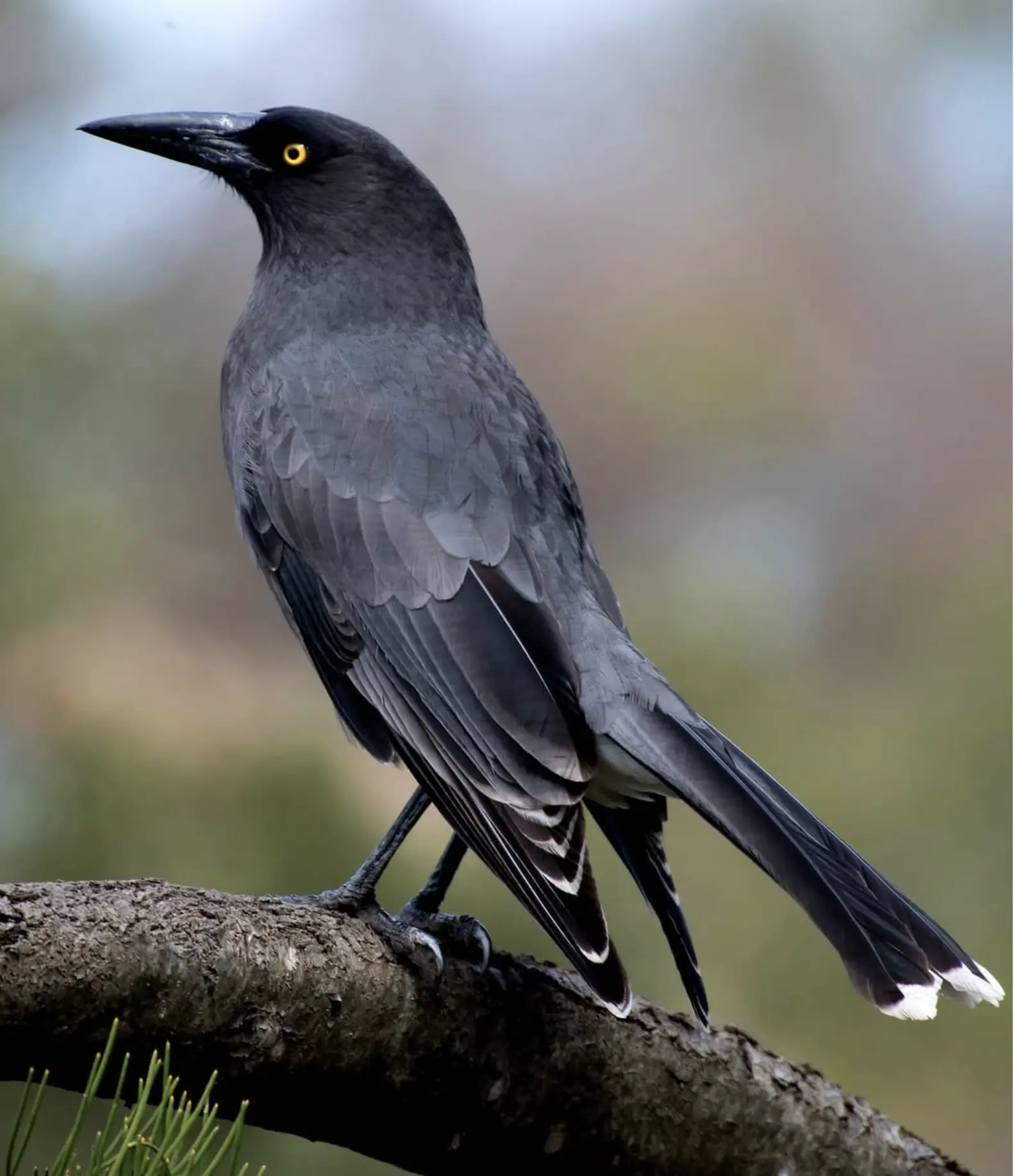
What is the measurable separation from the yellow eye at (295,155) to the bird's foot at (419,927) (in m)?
1.34

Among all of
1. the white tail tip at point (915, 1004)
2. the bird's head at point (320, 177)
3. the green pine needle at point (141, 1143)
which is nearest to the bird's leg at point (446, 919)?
the white tail tip at point (915, 1004)

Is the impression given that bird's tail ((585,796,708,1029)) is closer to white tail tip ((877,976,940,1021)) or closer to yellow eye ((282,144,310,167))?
white tail tip ((877,976,940,1021))

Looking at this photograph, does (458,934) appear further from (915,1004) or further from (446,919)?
(915,1004)

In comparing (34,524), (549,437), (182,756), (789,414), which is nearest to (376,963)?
(549,437)

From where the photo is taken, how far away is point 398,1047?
1.84m

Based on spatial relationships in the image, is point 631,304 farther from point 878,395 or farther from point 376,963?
point 376,963

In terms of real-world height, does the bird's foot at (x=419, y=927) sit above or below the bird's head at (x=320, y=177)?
below

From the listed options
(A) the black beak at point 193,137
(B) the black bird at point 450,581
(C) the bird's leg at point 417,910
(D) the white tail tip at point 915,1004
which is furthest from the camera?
(A) the black beak at point 193,137

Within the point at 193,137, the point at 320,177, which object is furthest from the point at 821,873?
the point at 193,137

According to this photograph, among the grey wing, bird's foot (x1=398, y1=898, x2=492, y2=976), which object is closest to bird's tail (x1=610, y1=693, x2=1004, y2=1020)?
the grey wing

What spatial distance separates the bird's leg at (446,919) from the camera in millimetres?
2039

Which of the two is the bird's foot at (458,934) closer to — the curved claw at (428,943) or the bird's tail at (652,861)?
the curved claw at (428,943)

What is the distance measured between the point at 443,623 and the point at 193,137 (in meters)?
1.11

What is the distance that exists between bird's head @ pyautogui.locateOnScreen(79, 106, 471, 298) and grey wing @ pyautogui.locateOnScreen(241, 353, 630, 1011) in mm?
365
